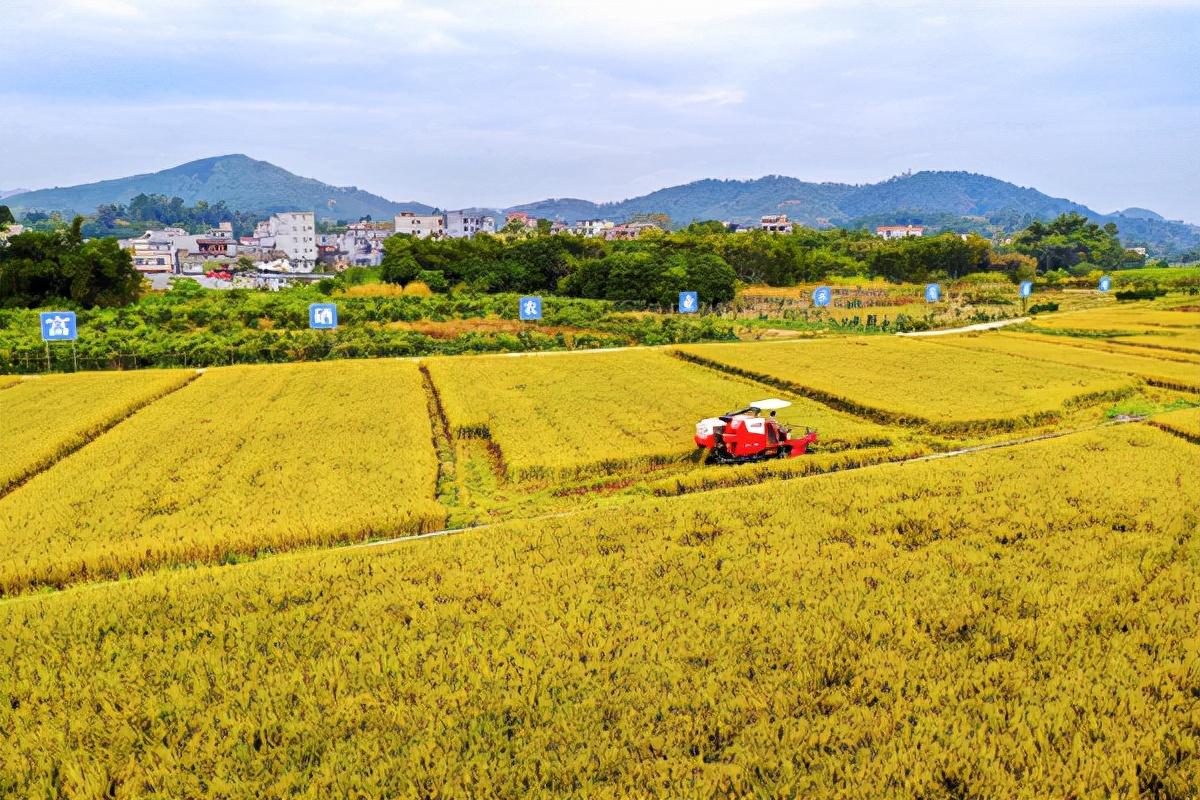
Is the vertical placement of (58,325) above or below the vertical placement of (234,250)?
below

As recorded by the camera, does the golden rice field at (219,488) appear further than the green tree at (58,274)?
No

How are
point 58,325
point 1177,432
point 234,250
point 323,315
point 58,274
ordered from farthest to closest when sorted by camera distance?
point 234,250 < point 58,274 < point 323,315 < point 58,325 < point 1177,432

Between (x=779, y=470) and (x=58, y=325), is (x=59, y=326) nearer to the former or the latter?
(x=58, y=325)

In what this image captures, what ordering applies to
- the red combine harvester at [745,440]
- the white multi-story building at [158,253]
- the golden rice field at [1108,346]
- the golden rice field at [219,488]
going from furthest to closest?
1. the white multi-story building at [158,253]
2. the golden rice field at [1108,346]
3. the red combine harvester at [745,440]
4. the golden rice field at [219,488]

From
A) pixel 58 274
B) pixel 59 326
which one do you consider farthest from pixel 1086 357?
pixel 58 274

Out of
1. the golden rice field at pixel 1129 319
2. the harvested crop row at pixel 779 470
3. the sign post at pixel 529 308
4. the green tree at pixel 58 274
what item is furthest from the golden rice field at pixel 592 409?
the golden rice field at pixel 1129 319

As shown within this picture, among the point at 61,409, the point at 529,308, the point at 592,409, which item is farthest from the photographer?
the point at 529,308

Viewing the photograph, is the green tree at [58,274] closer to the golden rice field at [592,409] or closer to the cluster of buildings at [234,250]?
the golden rice field at [592,409]
